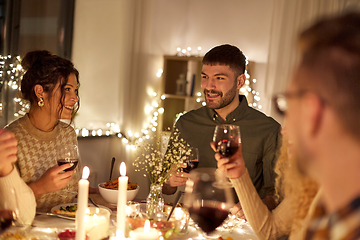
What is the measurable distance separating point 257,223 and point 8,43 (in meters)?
2.63

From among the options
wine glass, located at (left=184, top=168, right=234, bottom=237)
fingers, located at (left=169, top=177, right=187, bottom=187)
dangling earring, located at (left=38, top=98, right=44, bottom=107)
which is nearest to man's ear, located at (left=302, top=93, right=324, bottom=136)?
wine glass, located at (left=184, top=168, right=234, bottom=237)

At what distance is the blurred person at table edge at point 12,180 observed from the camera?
1.10 m

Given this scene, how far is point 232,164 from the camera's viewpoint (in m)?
1.27

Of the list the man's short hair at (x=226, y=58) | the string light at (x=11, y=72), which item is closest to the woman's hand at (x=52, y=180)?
the man's short hair at (x=226, y=58)

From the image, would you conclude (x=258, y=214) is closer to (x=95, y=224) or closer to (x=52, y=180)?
(x=95, y=224)

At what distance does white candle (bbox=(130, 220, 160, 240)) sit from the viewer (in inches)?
39.5

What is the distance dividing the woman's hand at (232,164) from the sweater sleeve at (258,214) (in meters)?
0.03

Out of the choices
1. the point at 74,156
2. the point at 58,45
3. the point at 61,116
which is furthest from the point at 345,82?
the point at 58,45

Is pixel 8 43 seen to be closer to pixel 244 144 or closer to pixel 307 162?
pixel 244 144

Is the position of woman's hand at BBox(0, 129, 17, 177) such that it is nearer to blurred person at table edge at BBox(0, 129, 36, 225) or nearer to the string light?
blurred person at table edge at BBox(0, 129, 36, 225)

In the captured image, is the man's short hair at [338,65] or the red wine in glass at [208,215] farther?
the red wine in glass at [208,215]

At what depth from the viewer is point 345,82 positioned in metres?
0.49

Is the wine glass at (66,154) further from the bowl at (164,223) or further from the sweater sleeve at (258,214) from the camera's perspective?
the sweater sleeve at (258,214)

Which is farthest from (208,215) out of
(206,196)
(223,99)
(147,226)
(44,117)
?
(223,99)
